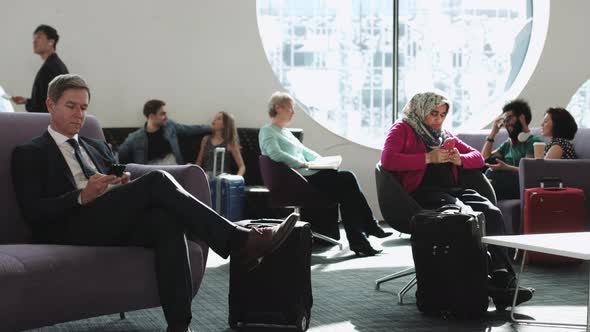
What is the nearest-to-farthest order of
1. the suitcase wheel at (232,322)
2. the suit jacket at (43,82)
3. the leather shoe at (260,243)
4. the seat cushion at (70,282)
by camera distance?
the seat cushion at (70,282) < the leather shoe at (260,243) < the suitcase wheel at (232,322) < the suit jacket at (43,82)

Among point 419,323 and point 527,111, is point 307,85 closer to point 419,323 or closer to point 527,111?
point 527,111

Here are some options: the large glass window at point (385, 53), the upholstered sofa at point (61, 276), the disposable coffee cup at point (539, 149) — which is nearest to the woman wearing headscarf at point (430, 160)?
the disposable coffee cup at point (539, 149)

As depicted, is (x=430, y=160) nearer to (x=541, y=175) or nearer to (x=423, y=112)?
(x=423, y=112)

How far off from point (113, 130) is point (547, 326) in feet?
15.0

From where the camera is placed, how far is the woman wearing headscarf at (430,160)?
15.9ft

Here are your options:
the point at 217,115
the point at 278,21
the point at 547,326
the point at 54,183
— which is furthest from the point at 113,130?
the point at 547,326

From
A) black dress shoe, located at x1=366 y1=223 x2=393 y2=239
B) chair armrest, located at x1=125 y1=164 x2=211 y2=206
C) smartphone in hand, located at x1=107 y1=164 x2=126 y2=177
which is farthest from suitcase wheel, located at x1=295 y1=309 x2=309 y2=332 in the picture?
black dress shoe, located at x1=366 y1=223 x2=393 y2=239

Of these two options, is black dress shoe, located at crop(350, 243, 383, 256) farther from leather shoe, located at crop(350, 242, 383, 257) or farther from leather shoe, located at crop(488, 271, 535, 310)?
leather shoe, located at crop(488, 271, 535, 310)

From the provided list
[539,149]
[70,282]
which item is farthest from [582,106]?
[70,282]

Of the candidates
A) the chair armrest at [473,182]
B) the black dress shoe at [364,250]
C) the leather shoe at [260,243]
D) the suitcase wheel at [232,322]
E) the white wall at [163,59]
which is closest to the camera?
the leather shoe at [260,243]

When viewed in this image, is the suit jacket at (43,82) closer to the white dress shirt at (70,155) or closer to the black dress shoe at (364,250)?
the black dress shoe at (364,250)

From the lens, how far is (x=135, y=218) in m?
3.51

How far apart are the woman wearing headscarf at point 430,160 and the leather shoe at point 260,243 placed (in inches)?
53.9

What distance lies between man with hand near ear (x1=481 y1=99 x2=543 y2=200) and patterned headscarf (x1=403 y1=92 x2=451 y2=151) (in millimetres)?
1399
